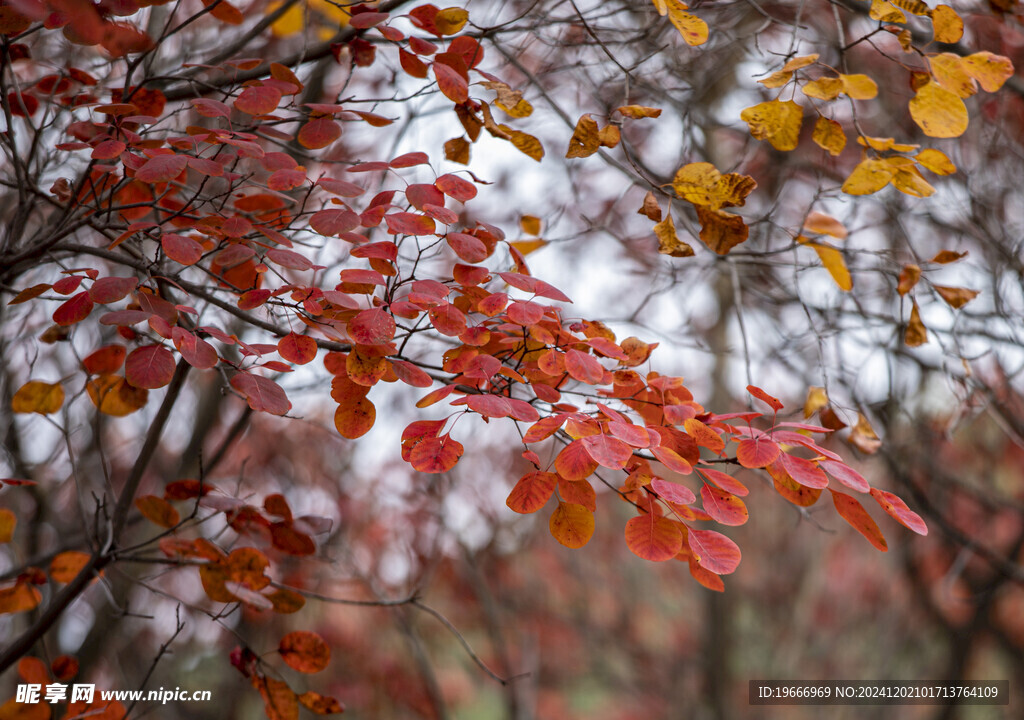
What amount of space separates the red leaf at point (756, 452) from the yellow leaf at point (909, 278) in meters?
0.78

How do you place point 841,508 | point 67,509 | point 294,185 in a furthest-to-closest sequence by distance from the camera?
point 67,509 < point 294,185 < point 841,508

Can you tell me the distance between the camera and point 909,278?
150 centimetres

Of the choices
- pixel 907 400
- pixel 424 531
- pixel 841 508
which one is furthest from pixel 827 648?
pixel 841 508

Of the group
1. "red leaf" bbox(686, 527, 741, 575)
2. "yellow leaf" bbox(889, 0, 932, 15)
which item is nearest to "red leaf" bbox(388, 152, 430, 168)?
"red leaf" bbox(686, 527, 741, 575)

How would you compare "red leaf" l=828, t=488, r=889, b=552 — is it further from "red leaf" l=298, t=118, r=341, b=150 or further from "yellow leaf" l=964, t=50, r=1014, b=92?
"red leaf" l=298, t=118, r=341, b=150

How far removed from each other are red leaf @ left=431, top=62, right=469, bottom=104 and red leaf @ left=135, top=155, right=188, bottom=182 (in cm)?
46

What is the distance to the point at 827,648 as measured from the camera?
190 inches

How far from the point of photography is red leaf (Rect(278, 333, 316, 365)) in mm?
1052

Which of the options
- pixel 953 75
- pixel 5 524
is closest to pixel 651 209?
pixel 953 75

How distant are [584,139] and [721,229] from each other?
0.95 ft

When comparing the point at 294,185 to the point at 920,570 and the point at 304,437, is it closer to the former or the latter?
the point at 304,437

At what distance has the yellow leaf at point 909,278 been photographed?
148cm

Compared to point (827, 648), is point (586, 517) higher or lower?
higher

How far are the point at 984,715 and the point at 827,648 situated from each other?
161cm
